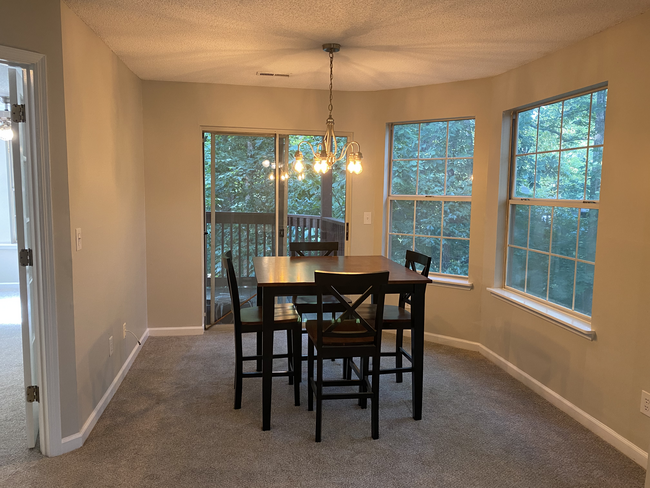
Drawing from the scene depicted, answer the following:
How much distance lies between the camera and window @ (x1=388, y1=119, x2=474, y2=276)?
4.47 metres

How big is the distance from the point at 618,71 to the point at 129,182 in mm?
3476

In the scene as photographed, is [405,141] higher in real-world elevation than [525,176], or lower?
higher

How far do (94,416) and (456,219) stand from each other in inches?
128

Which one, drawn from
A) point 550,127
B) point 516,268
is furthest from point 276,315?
point 550,127

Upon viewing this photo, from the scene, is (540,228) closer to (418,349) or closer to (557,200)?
(557,200)

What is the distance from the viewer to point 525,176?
3.86m

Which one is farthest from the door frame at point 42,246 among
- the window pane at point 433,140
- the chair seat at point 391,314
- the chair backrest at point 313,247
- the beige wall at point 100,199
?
the window pane at point 433,140

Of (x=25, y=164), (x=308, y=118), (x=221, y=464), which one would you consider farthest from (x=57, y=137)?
(x=308, y=118)

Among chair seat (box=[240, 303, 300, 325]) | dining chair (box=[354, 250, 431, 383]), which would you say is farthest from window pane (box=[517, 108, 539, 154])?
chair seat (box=[240, 303, 300, 325])

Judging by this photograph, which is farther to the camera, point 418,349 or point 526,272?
point 526,272

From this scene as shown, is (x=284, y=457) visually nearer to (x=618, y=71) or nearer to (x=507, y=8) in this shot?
(x=507, y=8)

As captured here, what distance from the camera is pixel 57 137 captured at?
248 centimetres

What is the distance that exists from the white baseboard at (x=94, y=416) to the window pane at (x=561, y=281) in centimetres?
310

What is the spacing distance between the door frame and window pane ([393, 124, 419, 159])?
10.5 feet
